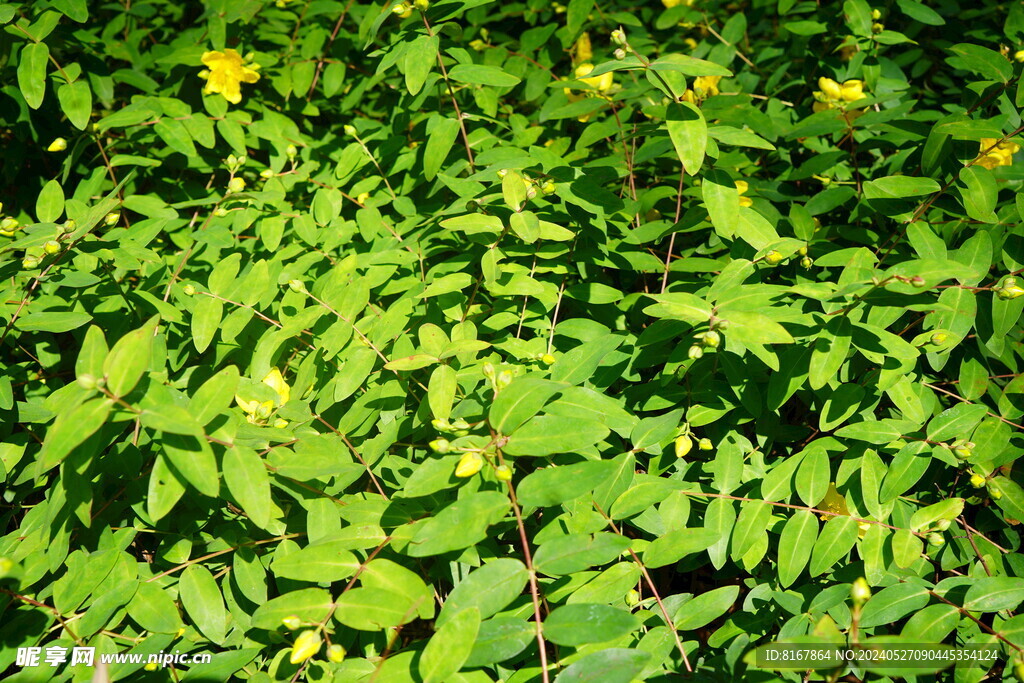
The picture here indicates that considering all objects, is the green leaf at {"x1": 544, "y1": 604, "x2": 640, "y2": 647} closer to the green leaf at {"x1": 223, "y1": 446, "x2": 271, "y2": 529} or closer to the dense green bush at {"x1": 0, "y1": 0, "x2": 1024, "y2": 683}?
the dense green bush at {"x1": 0, "y1": 0, "x2": 1024, "y2": 683}

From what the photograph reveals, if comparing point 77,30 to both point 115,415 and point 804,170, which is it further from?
point 804,170

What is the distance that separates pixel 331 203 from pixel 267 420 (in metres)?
0.78

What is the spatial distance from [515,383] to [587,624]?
46 centimetres

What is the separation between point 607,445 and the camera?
1.56 m

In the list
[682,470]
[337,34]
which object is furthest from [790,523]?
[337,34]

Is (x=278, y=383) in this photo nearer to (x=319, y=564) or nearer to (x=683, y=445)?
(x=319, y=564)

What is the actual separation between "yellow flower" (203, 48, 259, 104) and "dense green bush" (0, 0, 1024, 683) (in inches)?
0.7

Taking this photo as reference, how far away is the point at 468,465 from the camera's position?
129 cm

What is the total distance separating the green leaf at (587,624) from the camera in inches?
46.0

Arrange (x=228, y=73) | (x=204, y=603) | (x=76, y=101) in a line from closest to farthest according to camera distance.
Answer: (x=204, y=603), (x=76, y=101), (x=228, y=73)

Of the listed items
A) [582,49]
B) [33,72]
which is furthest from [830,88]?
[33,72]

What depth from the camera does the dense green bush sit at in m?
1.30

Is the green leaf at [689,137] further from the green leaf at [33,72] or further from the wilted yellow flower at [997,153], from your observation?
the green leaf at [33,72]

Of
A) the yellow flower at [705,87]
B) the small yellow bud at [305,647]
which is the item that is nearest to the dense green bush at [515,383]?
the small yellow bud at [305,647]
